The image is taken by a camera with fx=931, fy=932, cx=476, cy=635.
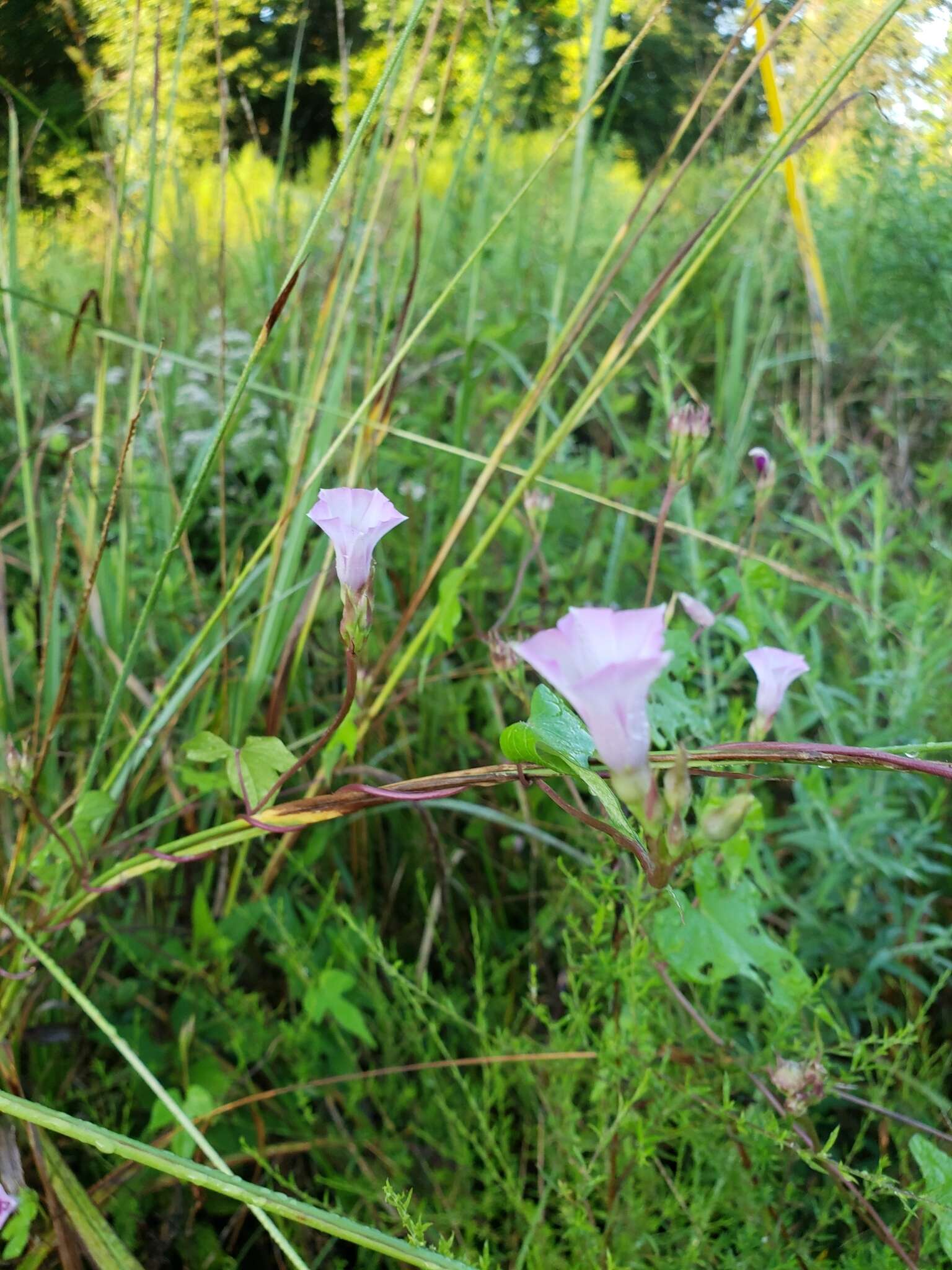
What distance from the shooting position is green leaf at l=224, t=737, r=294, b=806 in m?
0.53

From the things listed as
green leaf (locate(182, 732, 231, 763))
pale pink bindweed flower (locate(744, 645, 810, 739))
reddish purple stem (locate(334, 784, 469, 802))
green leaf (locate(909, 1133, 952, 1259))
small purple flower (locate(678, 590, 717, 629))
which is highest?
pale pink bindweed flower (locate(744, 645, 810, 739))

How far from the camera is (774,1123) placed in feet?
1.86

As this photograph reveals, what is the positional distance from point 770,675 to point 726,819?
173 mm

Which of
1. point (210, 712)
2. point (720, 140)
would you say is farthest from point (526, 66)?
point (210, 712)

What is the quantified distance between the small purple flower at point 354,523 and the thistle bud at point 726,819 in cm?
18

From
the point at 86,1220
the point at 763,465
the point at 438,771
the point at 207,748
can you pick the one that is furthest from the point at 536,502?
the point at 86,1220

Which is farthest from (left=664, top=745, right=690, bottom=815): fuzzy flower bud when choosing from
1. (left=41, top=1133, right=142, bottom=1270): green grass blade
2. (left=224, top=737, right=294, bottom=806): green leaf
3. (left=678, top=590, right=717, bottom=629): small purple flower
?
(left=41, top=1133, right=142, bottom=1270): green grass blade

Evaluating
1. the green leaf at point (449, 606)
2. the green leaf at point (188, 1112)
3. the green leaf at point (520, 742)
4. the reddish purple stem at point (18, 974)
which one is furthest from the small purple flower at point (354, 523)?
the green leaf at point (188, 1112)

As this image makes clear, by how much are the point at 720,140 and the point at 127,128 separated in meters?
1.82

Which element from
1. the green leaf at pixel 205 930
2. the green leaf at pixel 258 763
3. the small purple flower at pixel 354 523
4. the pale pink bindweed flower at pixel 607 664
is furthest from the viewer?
the green leaf at pixel 205 930

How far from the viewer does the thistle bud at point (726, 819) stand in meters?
0.35

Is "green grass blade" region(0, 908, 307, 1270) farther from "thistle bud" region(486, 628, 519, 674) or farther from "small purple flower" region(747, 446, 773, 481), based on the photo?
"small purple flower" region(747, 446, 773, 481)

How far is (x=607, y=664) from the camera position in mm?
320

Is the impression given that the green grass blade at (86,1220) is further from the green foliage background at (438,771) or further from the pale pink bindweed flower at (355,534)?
the pale pink bindweed flower at (355,534)
